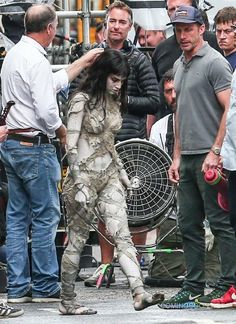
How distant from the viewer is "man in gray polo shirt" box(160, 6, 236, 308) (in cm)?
1144

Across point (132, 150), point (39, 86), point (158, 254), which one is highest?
point (39, 86)

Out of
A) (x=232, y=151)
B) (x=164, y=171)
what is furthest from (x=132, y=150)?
(x=232, y=151)

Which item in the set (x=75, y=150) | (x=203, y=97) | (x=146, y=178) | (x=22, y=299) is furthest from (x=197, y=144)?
(x=22, y=299)

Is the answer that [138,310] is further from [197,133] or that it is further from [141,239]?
[141,239]

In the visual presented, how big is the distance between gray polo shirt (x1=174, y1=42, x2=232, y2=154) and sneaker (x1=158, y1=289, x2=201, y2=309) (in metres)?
1.11

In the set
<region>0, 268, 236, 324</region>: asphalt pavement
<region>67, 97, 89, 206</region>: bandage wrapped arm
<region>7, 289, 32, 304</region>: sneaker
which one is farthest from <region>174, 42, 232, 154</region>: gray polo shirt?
<region>7, 289, 32, 304</region>: sneaker

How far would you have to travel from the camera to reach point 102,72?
37.6 feet

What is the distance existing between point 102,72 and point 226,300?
1975 millimetres

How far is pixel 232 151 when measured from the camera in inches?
425

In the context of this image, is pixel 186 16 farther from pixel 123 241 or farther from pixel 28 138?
pixel 123 241

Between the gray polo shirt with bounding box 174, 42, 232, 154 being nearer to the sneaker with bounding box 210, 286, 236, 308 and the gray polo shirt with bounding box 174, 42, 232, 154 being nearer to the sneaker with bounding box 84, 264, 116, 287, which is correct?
the sneaker with bounding box 210, 286, 236, 308

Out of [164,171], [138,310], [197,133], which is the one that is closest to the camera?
[138,310]

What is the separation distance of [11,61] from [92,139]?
1185 millimetres

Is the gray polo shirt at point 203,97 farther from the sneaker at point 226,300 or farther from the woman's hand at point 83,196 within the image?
the sneaker at point 226,300
